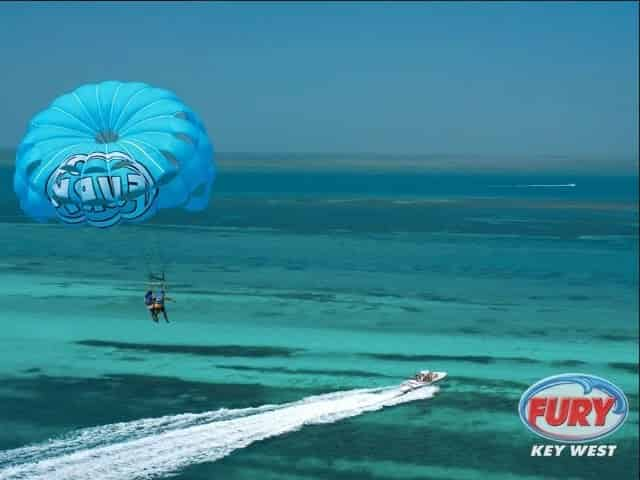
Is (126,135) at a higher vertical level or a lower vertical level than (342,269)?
higher

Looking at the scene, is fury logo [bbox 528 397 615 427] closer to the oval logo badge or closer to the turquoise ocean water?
the oval logo badge

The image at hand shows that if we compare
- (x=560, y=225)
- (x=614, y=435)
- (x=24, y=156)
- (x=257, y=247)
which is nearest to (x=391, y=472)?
(x=614, y=435)

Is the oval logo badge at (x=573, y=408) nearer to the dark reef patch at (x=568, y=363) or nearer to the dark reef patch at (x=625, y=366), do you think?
the dark reef patch at (x=568, y=363)

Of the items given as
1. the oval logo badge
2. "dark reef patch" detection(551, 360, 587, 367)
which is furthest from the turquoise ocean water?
the oval logo badge

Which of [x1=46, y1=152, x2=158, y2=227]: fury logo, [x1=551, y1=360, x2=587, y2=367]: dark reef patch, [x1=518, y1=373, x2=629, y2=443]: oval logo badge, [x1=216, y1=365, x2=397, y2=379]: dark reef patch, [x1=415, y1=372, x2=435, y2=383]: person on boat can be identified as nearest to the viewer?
[x1=46, y1=152, x2=158, y2=227]: fury logo

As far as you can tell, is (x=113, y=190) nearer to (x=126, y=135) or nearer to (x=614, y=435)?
(x=126, y=135)

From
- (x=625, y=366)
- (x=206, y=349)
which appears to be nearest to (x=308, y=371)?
(x=206, y=349)

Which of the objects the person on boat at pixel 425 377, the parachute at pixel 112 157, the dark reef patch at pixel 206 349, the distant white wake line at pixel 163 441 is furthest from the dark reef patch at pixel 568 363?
the parachute at pixel 112 157

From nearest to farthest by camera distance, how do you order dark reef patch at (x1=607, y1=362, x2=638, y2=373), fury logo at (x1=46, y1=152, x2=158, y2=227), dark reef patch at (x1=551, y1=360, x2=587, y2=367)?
fury logo at (x1=46, y1=152, x2=158, y2=227) → dark reef patch at (x1=607, y1=362, x2=638, y2=373) → dark reef patch at (x1=551, y1=360, x2=587, y2=367)
